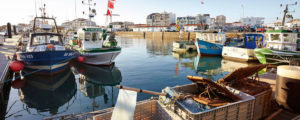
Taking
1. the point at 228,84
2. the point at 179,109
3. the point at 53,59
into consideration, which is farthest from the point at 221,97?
the point at 53,59

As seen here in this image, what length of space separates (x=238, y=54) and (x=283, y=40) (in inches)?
242

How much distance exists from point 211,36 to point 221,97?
77.1 ft

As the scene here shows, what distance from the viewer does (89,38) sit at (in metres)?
17.5

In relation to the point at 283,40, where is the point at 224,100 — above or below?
below

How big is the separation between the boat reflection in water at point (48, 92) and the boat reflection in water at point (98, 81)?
80 centimetres

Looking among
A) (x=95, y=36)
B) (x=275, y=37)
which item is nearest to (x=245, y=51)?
(x=275, y=37)

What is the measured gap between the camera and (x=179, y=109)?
439cm

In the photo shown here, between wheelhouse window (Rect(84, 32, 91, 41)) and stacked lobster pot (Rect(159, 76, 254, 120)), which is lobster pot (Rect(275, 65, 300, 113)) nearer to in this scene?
stacked lobster pot (Rect(159, 76, 254, 120))

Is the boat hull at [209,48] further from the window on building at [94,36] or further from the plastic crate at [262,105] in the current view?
the plastic crate at [262,105]

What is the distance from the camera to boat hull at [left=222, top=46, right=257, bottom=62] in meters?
20.3

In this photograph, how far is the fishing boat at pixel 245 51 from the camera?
20.4m

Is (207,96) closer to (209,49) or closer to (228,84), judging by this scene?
(228,84)

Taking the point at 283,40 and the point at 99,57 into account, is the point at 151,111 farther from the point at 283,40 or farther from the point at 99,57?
the point at 283,40

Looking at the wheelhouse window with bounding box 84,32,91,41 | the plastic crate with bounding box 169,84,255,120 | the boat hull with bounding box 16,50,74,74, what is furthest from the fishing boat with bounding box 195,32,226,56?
the plastic crate with bounding box 169,84,255,120
